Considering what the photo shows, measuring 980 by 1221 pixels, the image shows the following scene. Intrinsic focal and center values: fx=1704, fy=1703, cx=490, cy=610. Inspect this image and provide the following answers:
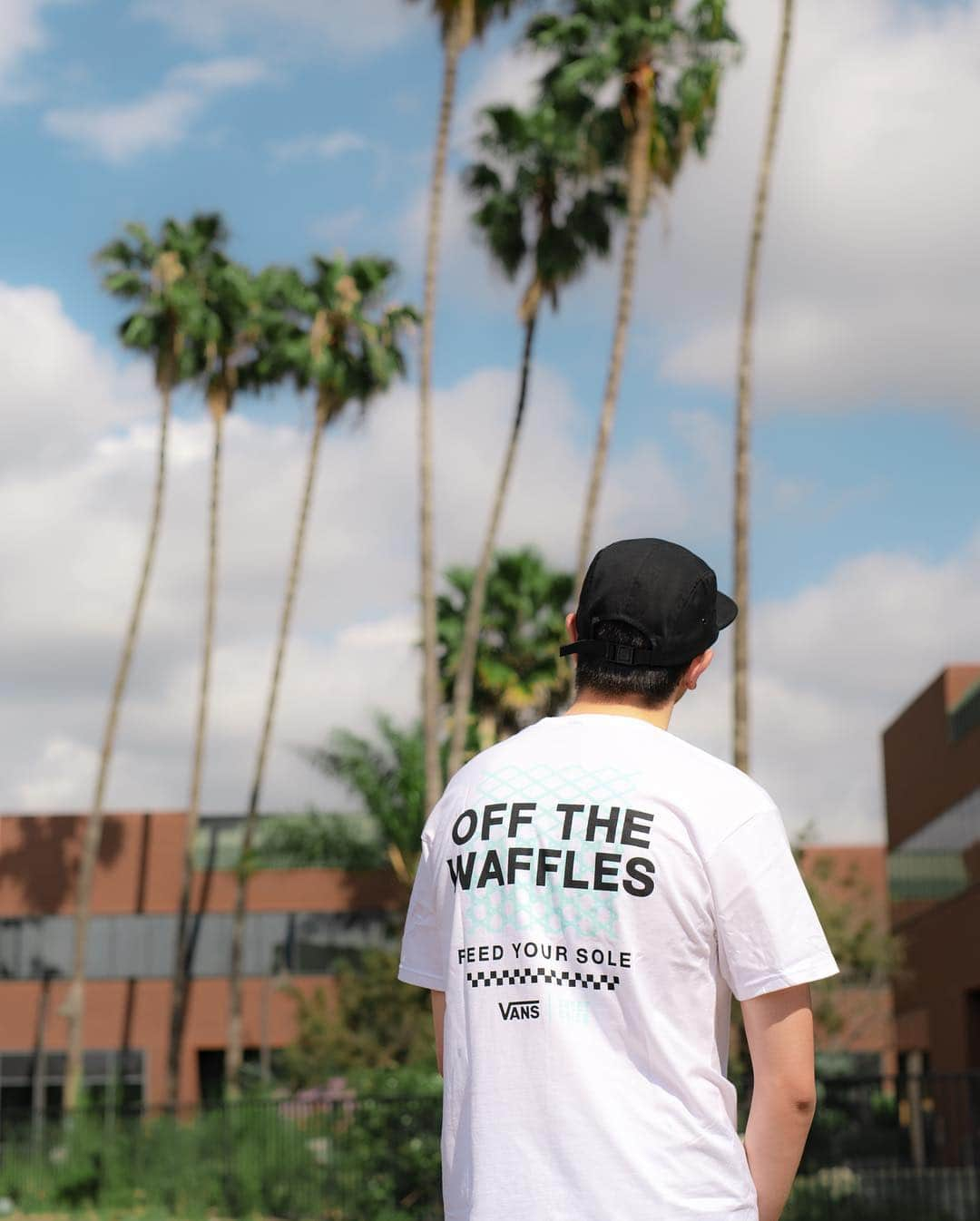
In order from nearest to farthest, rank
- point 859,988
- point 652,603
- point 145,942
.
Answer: point 652,603 → point 859,988 → point 145,942

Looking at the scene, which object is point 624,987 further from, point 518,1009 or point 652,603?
point 652,603

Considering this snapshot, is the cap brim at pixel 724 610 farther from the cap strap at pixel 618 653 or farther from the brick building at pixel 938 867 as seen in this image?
the brick building at pixel 938 867

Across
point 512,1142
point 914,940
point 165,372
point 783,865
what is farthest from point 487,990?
point 914,940

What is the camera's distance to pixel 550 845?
250 cm

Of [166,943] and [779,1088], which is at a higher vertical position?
[166,943]

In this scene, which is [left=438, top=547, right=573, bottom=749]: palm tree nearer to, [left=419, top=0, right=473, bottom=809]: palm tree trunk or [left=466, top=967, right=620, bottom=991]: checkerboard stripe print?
[left=419, top=0, right=473, bottom=809]: palm tree trunk

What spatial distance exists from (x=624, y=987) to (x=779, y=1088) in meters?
0.27

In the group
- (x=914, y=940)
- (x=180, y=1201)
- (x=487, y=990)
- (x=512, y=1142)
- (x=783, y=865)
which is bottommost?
(x=180, y=1201)

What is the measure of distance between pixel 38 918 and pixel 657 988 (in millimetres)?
46038

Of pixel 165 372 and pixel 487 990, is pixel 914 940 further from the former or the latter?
pixel 487 990

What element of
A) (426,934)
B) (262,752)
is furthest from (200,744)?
(426,934)

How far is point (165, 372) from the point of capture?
37688 millimetres

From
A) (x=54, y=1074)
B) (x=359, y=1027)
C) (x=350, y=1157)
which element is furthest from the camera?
(x=54, y=1074)

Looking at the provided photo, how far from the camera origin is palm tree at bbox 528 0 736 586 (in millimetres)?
26891
